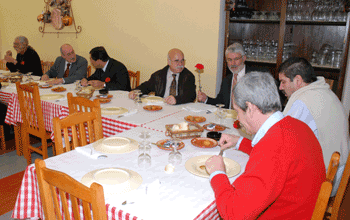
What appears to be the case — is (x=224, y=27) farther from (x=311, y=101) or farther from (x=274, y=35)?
(x=311, y=101)

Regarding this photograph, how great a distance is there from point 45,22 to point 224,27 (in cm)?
420

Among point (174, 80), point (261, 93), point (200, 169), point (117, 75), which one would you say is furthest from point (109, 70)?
point (261, 93)

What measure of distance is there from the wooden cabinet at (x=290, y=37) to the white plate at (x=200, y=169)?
2.57m

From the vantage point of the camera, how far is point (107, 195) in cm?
132

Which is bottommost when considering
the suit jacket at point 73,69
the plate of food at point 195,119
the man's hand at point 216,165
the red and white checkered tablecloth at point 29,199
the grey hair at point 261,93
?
the red and white checkered tablecloth at point 29,199

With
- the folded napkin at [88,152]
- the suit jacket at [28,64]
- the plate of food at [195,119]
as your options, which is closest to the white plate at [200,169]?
the folded napkin at [88,152]

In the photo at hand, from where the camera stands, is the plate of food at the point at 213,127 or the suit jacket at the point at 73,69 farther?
the suit jacket at the point at 73,69

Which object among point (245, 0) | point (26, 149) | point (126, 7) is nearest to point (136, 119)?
point (26, 149)

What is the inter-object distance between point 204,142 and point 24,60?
4788 mm

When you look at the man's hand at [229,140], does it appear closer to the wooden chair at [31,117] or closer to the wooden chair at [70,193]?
the wooden chair at [70,193]

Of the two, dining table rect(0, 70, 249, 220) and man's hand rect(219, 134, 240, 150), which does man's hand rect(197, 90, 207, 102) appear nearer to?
dining table rect(0, 70, 249, 220)

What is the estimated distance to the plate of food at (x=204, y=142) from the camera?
6.50ft

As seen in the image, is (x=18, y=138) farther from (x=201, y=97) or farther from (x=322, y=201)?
(x=322, y=201)

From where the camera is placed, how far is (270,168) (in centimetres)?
108
